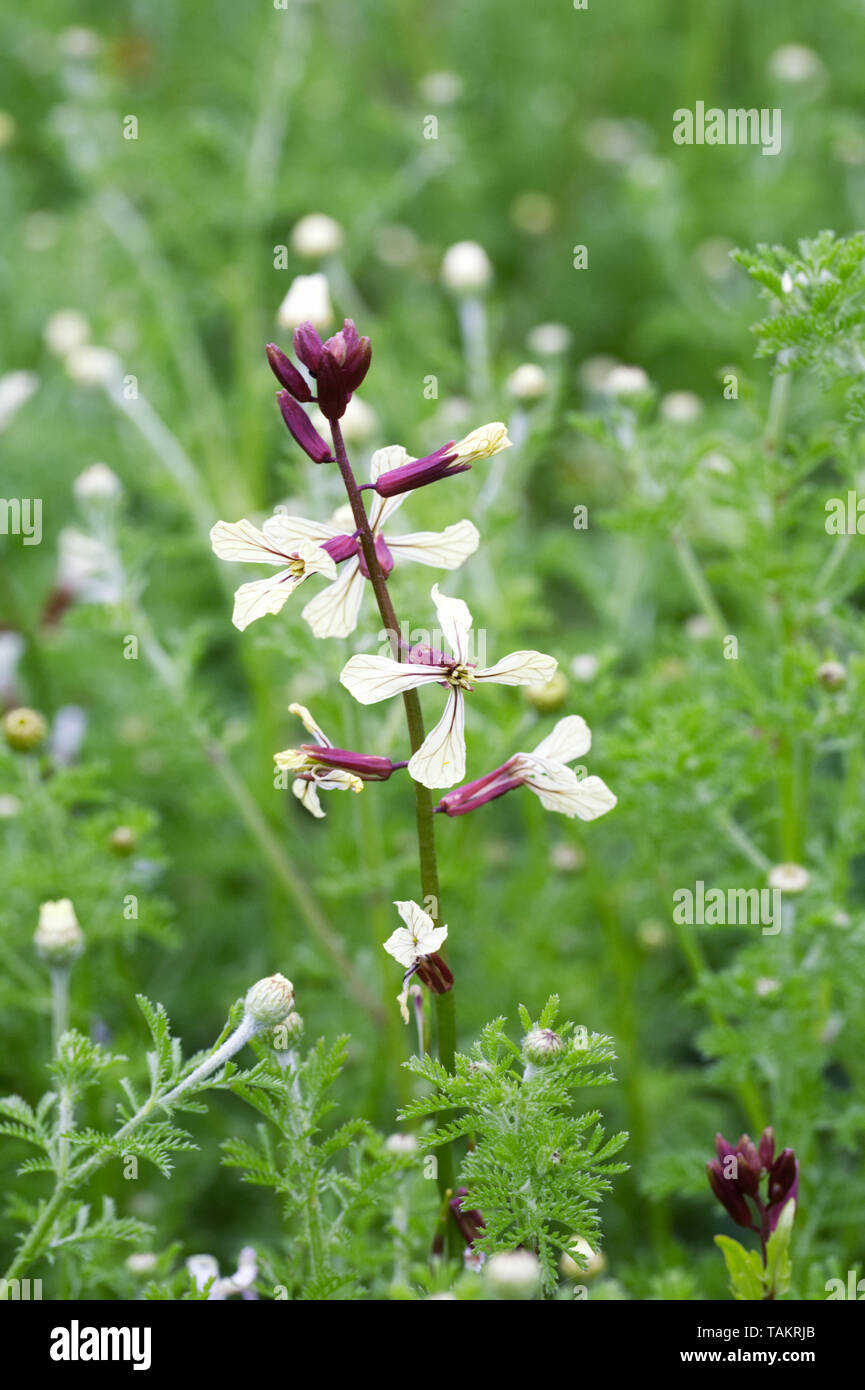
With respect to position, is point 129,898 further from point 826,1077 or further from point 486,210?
point 486,210

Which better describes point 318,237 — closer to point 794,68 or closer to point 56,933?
point 56,933

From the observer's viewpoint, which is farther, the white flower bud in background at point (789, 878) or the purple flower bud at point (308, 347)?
the white flower bud in background at point (789, 878)

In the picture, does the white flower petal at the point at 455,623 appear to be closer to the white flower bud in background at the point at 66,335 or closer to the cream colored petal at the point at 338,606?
the cream colored petal at the point at 338,606

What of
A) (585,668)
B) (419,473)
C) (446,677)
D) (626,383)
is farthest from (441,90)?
(446,677)

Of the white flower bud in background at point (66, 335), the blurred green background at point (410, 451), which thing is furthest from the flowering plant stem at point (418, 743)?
the white flower bud in background at point (66, 335)

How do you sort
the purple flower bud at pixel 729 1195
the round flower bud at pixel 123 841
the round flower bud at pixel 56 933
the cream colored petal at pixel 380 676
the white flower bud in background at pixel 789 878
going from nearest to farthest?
the cream colored petal at pixel 380 676 < the purple flower bud at pixel 729 1195 < the round flower bud at pixel 56 933 < the white flower bud in background at pixel 789 878 < the round flower bud at pixel 123 841
